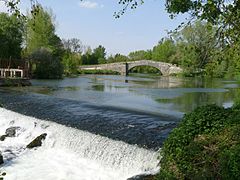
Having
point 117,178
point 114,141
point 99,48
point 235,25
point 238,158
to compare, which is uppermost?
point 99,48

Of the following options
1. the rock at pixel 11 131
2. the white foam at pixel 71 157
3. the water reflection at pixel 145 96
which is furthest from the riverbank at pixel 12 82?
the white foam at pixel 71 157

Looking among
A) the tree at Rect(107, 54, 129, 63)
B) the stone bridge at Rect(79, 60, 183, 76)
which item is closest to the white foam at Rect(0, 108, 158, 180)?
the stone bridge at Rect(79, 60, 183, 76)

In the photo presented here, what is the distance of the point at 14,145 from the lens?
437 inches

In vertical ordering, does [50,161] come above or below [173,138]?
below

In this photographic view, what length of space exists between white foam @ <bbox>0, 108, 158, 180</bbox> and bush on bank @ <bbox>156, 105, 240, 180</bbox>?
8.78 ft

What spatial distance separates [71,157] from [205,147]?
5.81 metres

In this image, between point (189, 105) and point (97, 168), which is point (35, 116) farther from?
point (189, 105)

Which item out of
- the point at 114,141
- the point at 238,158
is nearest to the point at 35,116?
the point at 114,141

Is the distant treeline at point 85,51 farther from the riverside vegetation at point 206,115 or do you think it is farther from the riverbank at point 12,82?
the riverbank at point 12,82

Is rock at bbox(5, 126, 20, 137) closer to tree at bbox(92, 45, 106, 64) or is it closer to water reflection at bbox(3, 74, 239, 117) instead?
water reflection at bbox(3, 74, 239, 117)

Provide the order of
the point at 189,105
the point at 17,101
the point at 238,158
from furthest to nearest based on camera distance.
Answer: the point at 189,105
the point at 17,101
the point at 238,158

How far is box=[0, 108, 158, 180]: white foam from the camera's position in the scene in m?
8.49

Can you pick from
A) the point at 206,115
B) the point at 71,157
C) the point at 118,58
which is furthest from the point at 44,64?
the point at 118,58

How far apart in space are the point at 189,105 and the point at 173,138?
13155 mm
